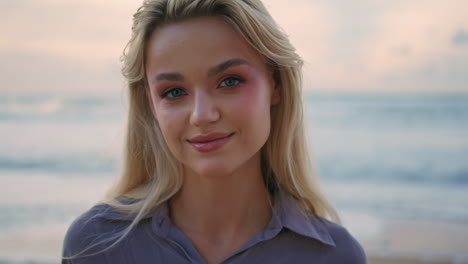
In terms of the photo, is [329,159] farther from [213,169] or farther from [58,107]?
[213,169]

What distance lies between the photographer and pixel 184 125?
2607mm

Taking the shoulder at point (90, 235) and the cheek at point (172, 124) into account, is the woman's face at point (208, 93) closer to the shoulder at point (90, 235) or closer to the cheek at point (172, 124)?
the cheek at point (172, 124)

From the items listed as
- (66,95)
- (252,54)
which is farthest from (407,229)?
(66,95)

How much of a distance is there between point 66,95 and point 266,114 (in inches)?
861

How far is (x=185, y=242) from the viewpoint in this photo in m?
2.72

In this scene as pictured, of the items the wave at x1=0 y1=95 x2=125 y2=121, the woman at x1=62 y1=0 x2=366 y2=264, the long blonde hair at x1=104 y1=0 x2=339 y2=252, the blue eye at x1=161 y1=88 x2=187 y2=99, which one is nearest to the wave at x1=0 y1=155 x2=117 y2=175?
the wave at x1=0 y1=95 x2=125 y2=121

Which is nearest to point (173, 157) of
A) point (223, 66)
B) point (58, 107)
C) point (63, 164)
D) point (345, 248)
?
point (223, 66)

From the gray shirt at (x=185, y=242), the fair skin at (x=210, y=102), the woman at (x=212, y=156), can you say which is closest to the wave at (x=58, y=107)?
the woman at (x=212, y=156)

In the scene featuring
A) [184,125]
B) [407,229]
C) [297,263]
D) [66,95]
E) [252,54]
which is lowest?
[407,229]

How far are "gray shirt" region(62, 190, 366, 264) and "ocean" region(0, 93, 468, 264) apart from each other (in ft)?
2.30

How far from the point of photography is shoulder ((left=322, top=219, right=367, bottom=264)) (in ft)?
8.99

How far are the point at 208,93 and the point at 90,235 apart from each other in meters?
0.92

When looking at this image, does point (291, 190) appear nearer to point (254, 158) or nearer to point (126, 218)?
point (254, 158)

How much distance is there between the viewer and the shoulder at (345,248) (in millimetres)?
2740
